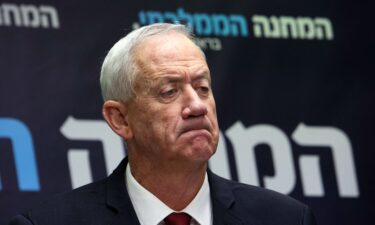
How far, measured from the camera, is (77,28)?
193 inches

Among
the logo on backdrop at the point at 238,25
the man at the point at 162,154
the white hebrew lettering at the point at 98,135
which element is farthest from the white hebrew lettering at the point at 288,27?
the man at the point at 162,154

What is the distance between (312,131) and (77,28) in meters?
1.24

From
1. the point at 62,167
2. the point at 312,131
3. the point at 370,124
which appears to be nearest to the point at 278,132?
the point at 312,131

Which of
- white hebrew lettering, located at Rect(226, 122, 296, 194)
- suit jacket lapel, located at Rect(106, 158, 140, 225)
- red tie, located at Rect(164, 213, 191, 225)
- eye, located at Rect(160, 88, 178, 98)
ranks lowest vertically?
white hebrew lettering, located at Rect(226, 122, 296, 194)

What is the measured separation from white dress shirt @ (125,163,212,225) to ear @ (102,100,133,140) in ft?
0.53

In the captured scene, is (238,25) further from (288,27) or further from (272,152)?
(272,152)

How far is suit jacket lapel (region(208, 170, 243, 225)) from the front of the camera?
3375 mm

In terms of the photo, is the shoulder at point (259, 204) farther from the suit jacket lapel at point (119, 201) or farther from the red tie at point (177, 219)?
the suit jacket lapel at point (119, 201)

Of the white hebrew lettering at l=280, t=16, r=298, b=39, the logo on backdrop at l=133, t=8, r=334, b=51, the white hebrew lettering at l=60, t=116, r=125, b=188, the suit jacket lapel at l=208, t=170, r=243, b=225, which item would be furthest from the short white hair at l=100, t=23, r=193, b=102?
the white hebrew lettering at l=280, t=16, r=298, b=39

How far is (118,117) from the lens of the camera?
11.5ft

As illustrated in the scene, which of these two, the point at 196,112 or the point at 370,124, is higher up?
the point at 196,112

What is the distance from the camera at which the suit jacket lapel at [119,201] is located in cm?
Answer: 334

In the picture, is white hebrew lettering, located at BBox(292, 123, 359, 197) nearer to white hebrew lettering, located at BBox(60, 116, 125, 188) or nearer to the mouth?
white hebrew lettering, located at BBox(60, 116, 125, 188)

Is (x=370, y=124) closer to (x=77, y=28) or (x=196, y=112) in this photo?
(x=77, y=28)
